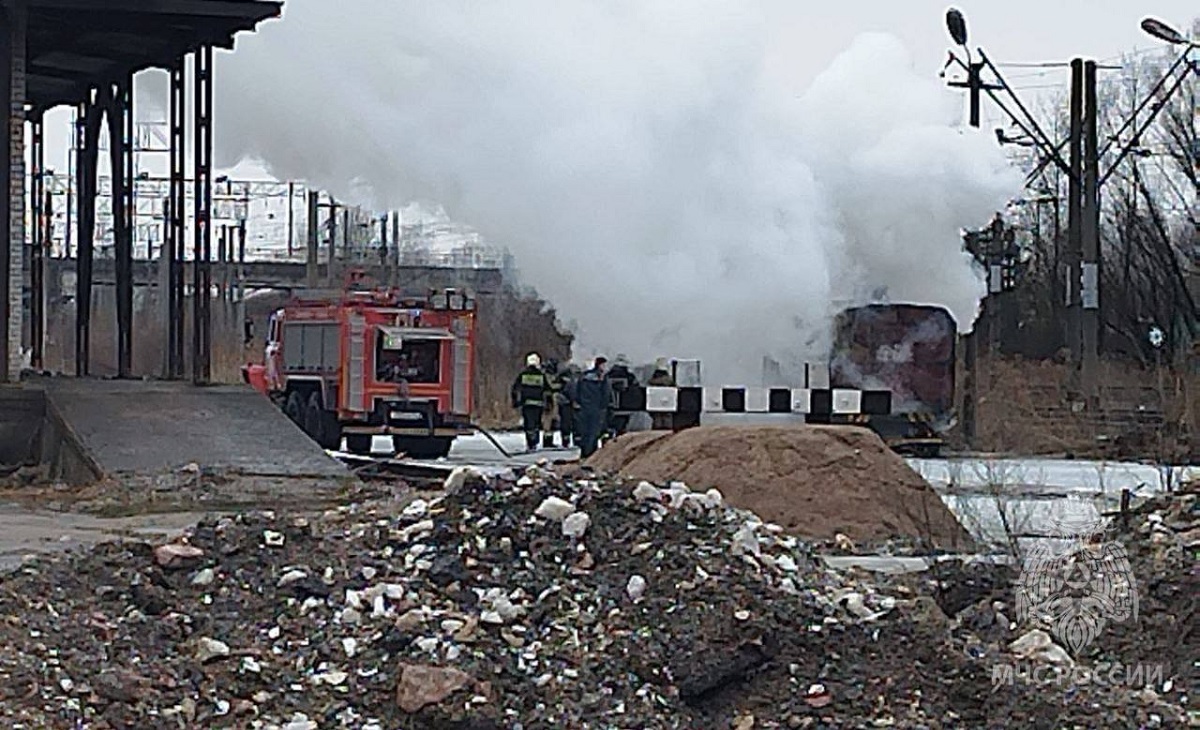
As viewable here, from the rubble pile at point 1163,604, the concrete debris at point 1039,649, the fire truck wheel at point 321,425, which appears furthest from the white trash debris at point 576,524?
the fire truck wheel at point 321,425

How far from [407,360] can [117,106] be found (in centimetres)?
Answer: 620

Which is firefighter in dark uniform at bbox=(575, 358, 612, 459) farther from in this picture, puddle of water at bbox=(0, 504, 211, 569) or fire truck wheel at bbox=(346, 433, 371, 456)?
puddle of water at bbox=(0, 504, 211, 569)

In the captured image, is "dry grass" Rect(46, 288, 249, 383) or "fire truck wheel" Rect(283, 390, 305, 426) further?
"dry grass" Rect(46, 288, 249, 383)

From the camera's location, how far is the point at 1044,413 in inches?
1382

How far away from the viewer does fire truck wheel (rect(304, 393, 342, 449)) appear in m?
29.9

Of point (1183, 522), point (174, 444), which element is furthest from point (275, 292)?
point (1183, 522)

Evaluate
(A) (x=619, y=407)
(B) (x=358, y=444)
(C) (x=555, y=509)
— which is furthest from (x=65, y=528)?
(B) (x=358, y=444)

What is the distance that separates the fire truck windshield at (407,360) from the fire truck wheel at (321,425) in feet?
3.32

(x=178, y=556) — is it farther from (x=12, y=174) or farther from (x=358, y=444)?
(x=358, y=444)

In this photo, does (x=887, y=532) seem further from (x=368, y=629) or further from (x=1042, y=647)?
(x=368, y=629)

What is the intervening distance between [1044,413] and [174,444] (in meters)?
19.7

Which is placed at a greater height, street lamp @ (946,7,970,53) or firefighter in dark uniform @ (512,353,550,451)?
street lamp @ (946,7,970,53)

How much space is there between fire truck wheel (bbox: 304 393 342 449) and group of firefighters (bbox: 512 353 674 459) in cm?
299

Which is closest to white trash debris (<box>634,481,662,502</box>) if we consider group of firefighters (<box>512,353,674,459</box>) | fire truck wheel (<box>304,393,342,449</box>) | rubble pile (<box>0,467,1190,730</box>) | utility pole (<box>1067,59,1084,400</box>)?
rubble pile (<box>0,467,1190,730</box>)
